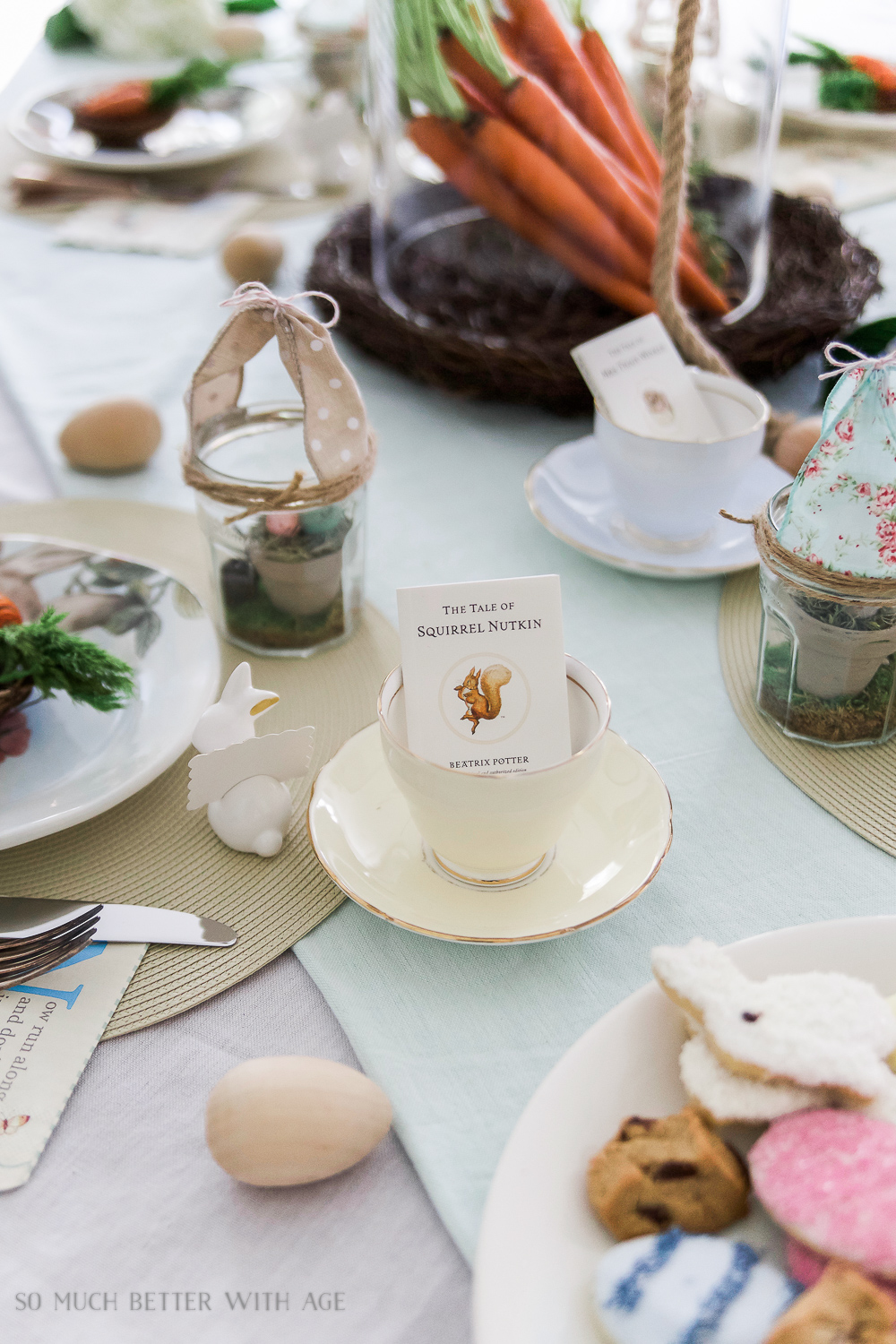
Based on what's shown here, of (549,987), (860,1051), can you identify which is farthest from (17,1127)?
(860,1051)

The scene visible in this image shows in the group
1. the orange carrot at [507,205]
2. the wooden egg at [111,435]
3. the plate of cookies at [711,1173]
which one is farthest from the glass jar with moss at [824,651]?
the wooden egg at [111,435]

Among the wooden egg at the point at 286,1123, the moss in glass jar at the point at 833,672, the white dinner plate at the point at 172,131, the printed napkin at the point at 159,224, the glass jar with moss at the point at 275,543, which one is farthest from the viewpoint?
the white dinner plate at the point at 172,131

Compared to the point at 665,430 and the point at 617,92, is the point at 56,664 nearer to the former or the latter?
the point at 665,430

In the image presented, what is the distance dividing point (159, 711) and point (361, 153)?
51.4 inches

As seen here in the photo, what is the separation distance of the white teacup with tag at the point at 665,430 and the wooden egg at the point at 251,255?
63cm

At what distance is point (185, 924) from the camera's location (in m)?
0.61

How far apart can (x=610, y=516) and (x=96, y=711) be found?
1.56 ft

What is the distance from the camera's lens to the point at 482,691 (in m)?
0.57

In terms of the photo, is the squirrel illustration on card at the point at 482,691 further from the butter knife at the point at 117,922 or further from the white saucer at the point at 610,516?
the white saucer at the point at 610,516

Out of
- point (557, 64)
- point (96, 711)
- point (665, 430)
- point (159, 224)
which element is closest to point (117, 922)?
point (96, 711)

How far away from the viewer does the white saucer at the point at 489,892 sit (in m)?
0.58

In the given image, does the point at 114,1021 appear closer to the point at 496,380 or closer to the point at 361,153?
the point at 496,380

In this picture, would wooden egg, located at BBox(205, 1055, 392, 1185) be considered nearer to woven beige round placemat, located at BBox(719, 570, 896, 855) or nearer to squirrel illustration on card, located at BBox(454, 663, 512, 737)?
squirrel illustration on card, located at BBox(454, 663, 512, 737)

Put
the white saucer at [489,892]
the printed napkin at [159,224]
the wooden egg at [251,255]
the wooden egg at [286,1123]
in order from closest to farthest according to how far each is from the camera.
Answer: the wooden egg at [286,1123]
the white saucer at [489,892]
the wooden egg at [251,255]
the printed napkin at [159,224]
